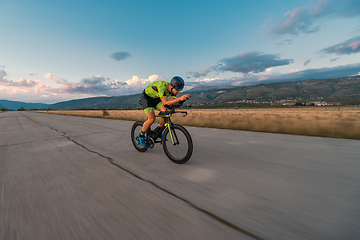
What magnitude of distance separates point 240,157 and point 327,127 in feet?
19.8

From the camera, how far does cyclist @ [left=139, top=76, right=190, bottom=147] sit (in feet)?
11.8

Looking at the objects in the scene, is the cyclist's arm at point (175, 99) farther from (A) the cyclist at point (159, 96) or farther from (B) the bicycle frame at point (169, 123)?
(B) the bicycle frame at point (169, 123)

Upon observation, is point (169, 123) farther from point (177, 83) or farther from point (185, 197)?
point (185, 197)

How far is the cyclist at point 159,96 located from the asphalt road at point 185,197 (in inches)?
33.5

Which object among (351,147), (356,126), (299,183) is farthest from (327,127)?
(299,183)

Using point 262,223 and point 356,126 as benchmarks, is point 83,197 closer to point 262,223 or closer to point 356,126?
point 262,223

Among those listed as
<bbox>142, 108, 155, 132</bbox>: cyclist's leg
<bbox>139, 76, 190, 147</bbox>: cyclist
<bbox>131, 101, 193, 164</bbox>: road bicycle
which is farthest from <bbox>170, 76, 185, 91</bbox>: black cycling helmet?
<bbox>142, 108, 155, 132</bbox>: cyclist's leg

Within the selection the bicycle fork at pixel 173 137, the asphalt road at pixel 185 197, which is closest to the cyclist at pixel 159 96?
the bicycle fork at pixel 173 137

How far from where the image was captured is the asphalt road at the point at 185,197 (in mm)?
1667

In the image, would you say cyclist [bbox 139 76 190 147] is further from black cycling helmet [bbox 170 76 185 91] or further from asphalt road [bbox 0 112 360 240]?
asphalt road [bbox 0 112 360 240]

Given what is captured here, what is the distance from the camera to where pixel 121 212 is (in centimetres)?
197

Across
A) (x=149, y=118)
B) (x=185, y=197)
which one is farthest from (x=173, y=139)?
(x=185, y=197)

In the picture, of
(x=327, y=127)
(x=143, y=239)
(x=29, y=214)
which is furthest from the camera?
(x=327, y=127)

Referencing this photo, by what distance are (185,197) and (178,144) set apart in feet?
5.04
